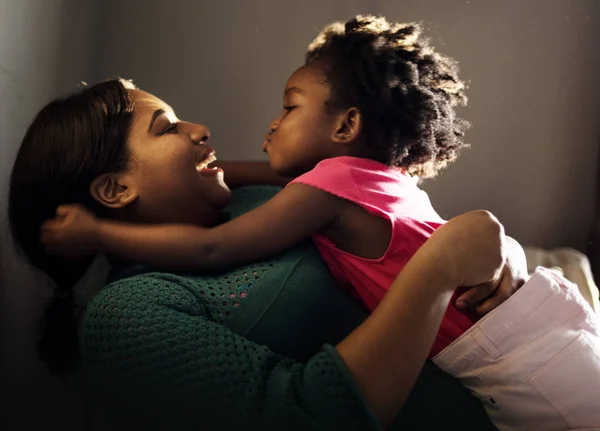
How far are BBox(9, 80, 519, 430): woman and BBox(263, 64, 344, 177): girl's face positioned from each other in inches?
3.5

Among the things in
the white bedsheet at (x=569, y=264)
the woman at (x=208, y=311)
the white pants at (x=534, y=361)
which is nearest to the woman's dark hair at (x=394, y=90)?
the woman at (x=208, y=311)

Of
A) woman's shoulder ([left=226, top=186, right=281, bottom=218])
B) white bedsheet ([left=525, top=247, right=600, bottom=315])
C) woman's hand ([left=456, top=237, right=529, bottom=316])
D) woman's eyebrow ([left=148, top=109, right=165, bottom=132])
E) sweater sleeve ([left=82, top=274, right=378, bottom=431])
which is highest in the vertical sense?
woman's eyebrow ([left=148, top=109, right=165, bottom=132])

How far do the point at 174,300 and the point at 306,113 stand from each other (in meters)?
0.45

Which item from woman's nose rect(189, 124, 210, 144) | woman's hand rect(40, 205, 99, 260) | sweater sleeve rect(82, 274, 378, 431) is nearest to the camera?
sweater sleeve rect(82, 274, 378, 431)

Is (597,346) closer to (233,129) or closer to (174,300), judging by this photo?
(174,300)

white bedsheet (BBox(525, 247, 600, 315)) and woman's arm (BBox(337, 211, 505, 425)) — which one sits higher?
woman's arm (BBox(337, 211, 505, 425))

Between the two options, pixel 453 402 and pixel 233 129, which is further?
pixel 233 129

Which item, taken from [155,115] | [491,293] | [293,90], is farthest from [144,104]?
[491,293]

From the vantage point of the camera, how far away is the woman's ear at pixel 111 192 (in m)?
0.93

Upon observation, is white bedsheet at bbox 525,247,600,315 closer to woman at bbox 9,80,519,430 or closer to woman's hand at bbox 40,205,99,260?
woman at bbox 9,80,519,430

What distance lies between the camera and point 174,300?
742mm

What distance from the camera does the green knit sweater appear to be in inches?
25.1

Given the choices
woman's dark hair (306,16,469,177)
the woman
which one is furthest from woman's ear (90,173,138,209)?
woman's dark hair (306,16,469,177)

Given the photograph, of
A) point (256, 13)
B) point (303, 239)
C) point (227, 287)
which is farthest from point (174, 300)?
point (256, 13)
